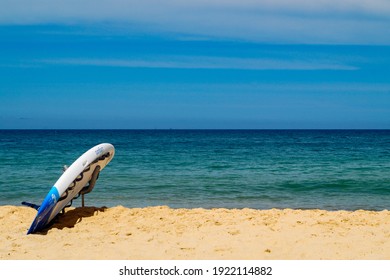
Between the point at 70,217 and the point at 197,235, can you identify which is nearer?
the point at 197,235

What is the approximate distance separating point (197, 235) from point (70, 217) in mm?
2678

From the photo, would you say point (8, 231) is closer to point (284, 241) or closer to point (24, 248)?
point (24, 248)

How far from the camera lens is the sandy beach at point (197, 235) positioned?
696 centimetres

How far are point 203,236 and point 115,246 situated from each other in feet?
4.36

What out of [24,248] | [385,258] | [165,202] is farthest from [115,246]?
[165,202]

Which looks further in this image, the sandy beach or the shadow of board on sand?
the shadow of board on sand

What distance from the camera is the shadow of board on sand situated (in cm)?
884

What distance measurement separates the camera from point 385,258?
6.63 m

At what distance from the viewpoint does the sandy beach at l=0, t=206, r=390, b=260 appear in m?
6.96

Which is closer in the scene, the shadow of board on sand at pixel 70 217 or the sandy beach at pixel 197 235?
the sandy beach at pixel 197 235

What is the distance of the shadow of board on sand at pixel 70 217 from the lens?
29.0ft

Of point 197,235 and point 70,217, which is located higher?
point 197,235

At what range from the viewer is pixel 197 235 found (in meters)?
7.95

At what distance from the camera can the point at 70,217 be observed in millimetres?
9383
